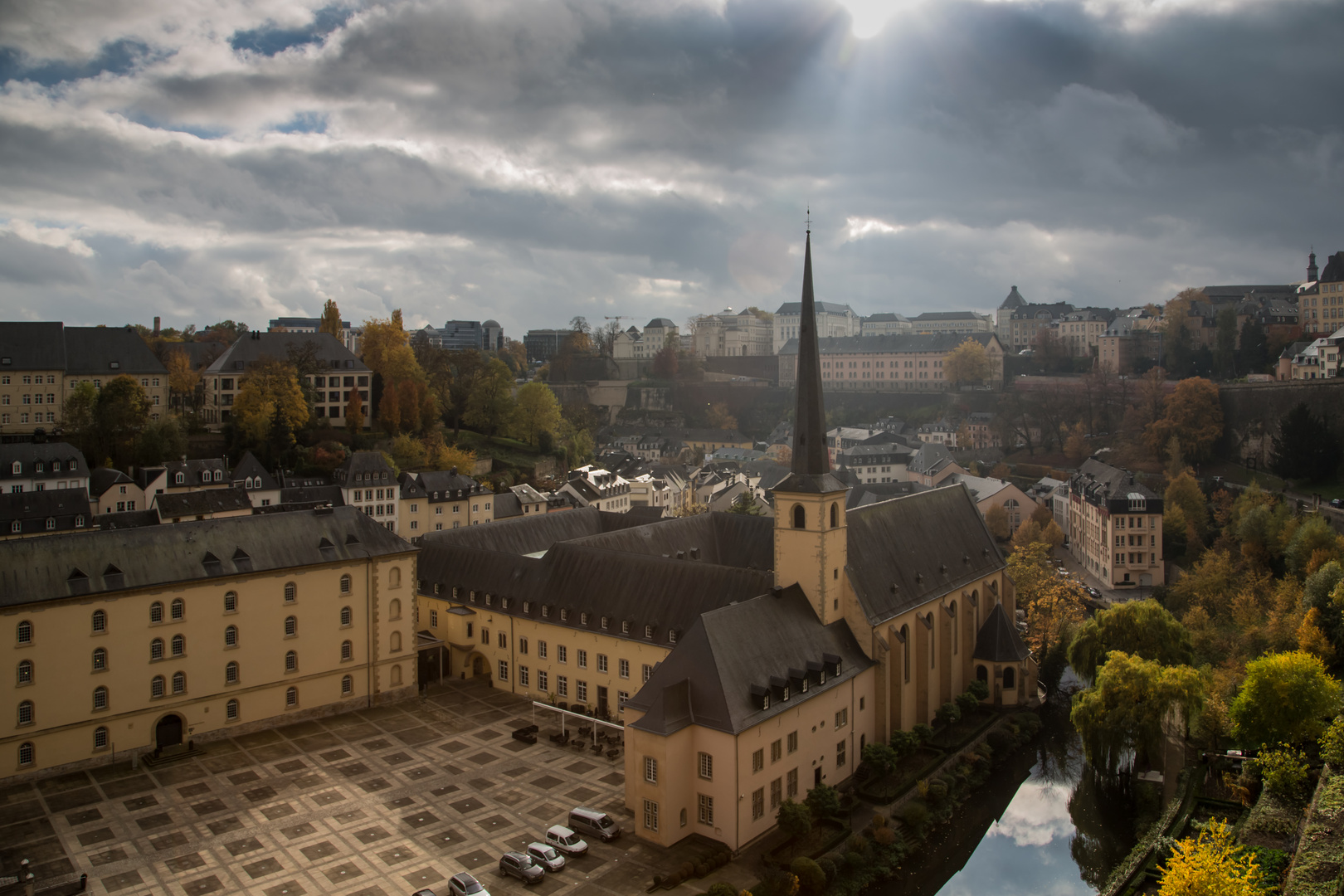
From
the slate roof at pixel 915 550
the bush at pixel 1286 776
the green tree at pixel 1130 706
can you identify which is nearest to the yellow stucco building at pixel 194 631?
the slate roof at pixel 915 550

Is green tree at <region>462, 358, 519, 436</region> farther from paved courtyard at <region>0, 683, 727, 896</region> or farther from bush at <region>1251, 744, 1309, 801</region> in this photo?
bush at <region>1251, 744, 1309, 801</region>

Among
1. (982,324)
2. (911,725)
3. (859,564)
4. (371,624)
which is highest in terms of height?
(982,324)

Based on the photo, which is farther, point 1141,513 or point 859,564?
point 1141,513

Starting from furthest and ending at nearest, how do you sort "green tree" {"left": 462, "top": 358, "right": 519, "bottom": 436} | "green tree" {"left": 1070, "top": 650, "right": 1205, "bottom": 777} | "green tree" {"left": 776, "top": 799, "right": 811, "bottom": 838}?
"green tree" {"left": 462, "top": 358, "right": 519, "bottom": 436} → "green tree" {"left": 1070, "top": 650, "right": 1205, "bottom": 777} → "green tree" {"left": 776, "top": 799, "right": 811, "bottom": 838}

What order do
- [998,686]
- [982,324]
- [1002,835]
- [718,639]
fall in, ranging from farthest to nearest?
[982,324], [998,686], [1002,835], [718,639]

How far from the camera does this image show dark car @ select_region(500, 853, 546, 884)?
29281mm

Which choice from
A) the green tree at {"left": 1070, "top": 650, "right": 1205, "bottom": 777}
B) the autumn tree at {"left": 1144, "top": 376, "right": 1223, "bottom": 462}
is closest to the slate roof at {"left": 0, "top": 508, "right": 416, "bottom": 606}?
the green tree at {"left": 1070, "top": 650, "right": 1205, "bottom": 777}

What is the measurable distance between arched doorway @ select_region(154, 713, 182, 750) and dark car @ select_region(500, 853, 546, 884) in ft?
63.9

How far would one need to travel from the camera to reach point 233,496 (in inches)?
2928

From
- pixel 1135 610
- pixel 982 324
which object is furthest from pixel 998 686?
pixel 982 324

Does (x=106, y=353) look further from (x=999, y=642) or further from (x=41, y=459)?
(x=999, y=642)

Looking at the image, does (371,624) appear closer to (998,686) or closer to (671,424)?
(998,686)

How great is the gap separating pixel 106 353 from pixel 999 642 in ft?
272

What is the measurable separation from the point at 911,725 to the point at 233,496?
57311 mm
